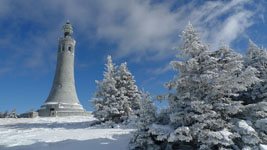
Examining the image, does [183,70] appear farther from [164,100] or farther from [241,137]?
[241,137]

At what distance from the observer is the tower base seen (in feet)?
103

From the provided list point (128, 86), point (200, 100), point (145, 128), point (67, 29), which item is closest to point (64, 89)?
point (67, 29)

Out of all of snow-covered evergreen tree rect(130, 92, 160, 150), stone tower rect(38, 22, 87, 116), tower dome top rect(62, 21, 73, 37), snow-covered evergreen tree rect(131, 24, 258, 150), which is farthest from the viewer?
tower dome top rect(62, 21, 73, 37)

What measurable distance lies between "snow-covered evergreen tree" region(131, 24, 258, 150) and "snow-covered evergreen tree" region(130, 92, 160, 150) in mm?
346

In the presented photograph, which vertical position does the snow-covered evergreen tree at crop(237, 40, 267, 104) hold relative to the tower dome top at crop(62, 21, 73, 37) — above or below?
below

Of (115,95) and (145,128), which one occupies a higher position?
(115,95)

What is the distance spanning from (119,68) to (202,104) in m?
14.2

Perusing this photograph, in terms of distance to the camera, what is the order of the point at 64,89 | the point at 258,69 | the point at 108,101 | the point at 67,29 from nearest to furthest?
1. the point at 258,69
2. the point at 108,101
3. the point at 64,89
4. the point at 67,29

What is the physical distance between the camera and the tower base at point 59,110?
31.4 metres

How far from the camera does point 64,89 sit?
3541 cm

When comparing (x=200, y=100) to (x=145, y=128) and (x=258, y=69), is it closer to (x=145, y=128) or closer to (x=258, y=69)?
(x=145, y=128)

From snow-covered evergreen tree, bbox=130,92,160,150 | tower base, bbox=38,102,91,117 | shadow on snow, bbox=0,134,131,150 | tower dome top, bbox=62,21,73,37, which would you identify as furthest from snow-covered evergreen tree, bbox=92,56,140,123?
tower dome top, bbox=62,21,73,37

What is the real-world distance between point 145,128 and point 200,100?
2688 millimetres

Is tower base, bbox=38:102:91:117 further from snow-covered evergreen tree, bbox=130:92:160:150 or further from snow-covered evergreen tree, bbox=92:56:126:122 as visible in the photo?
snow-covered evergreen tree, bbox=130:92:160:150
